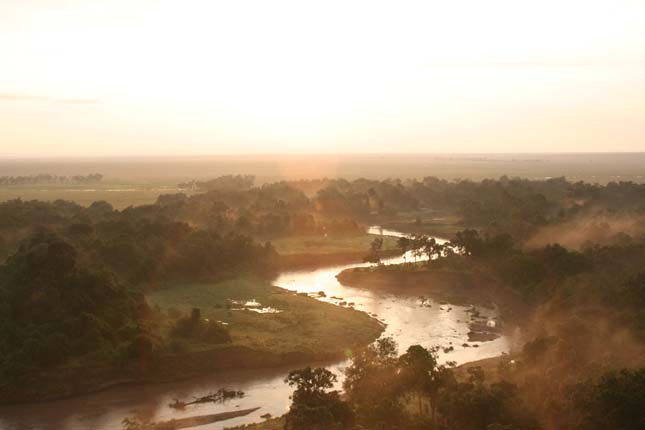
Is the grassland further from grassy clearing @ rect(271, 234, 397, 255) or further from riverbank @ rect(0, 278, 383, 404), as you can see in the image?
riverbank @ rect(0, 278, 383, 404)

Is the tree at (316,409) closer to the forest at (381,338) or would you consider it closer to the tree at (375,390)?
the forest at (381,338)

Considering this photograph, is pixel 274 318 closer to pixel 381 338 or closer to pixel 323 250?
pixel 381 338

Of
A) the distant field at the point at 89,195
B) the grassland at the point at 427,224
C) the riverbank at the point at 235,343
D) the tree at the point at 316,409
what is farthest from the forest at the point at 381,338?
the distant field at the point at 89,195

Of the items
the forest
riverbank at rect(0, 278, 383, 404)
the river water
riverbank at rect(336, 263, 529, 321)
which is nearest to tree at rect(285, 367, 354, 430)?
the forest

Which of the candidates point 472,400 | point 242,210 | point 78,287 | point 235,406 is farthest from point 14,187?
point 472,400

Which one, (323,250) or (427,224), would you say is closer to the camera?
(323,250)

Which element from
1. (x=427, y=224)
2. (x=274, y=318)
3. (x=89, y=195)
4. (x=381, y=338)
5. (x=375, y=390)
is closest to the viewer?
(x=375, y=390)

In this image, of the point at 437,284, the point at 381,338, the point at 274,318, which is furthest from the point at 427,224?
the point at 381,338
